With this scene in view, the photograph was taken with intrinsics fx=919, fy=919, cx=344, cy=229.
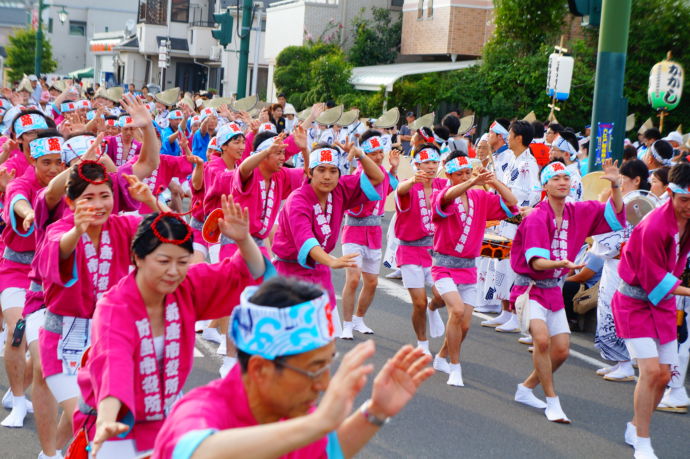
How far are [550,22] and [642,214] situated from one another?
→ 20.6 meters

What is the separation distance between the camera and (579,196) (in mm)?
8852

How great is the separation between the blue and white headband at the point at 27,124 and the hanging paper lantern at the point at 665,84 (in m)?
9.81

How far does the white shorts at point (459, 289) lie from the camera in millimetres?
7582

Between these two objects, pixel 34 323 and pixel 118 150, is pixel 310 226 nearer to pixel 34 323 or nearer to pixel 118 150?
pixel 34 323

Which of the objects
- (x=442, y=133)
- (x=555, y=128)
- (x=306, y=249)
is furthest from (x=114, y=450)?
(x=442, y=133)

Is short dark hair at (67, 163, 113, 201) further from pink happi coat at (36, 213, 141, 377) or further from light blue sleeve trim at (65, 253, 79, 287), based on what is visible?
light blue sleeve trim at (65, 253, 79, 287)

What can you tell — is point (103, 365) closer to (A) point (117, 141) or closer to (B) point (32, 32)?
(A) point (117, 141)

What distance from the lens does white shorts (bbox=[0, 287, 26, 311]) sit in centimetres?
586

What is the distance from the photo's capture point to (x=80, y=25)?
73.2 m

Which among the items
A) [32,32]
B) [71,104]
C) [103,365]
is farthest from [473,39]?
[32,32]

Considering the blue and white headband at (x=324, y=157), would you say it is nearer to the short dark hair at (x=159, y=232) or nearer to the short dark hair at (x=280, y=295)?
the short dark hair at (x=159, y=232)

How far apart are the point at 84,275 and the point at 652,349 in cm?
349

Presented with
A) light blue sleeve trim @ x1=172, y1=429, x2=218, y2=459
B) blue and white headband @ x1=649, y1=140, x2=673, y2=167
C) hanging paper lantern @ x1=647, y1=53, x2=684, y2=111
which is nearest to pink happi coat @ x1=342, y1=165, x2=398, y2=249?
blue and white headband @ x1=649, y1=140, x2=673, y2=167

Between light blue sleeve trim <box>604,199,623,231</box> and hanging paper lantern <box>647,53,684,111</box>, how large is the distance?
786 cm
